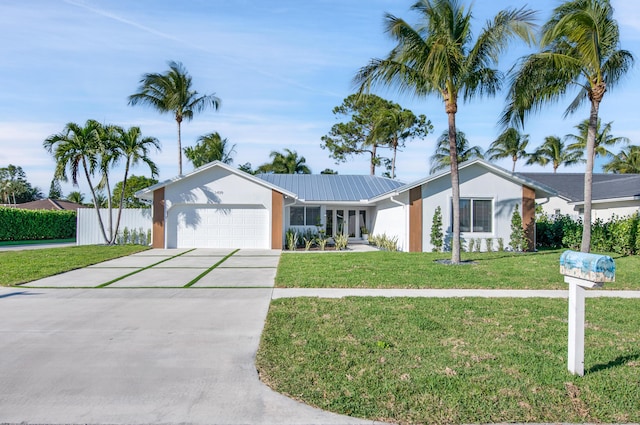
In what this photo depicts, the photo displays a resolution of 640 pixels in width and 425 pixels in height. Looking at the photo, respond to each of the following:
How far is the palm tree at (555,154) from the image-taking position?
40.6 meters

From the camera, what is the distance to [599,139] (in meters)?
39.4

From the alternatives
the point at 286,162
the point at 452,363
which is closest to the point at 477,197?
the point at 452,363

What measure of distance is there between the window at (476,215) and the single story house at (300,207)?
0.04 metres

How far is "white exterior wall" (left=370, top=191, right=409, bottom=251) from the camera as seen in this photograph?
56.1ft

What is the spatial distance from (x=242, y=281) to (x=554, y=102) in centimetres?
1158

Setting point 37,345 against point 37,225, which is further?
point 37,225

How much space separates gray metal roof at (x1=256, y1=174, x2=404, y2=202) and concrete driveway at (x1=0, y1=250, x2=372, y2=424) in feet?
46.8

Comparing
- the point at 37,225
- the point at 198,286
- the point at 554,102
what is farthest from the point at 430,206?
the point at 37,225

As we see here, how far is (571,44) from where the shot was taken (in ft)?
41.8

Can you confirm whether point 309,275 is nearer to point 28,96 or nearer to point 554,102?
point 554,102

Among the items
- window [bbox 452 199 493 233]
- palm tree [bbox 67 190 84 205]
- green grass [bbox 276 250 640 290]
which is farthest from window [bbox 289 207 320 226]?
palm tree [bbox 67 190 84 205]

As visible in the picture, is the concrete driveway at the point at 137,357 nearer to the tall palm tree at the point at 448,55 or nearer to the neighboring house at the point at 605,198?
the tall palm tree at the point at 448,55

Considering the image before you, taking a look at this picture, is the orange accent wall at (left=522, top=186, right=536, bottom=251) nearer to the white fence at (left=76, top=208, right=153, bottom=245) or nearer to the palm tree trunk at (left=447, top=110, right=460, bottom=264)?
the palm tree trunk at (left=447, top=110, right=460, bottom=264)

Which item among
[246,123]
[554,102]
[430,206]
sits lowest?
[430,206]
